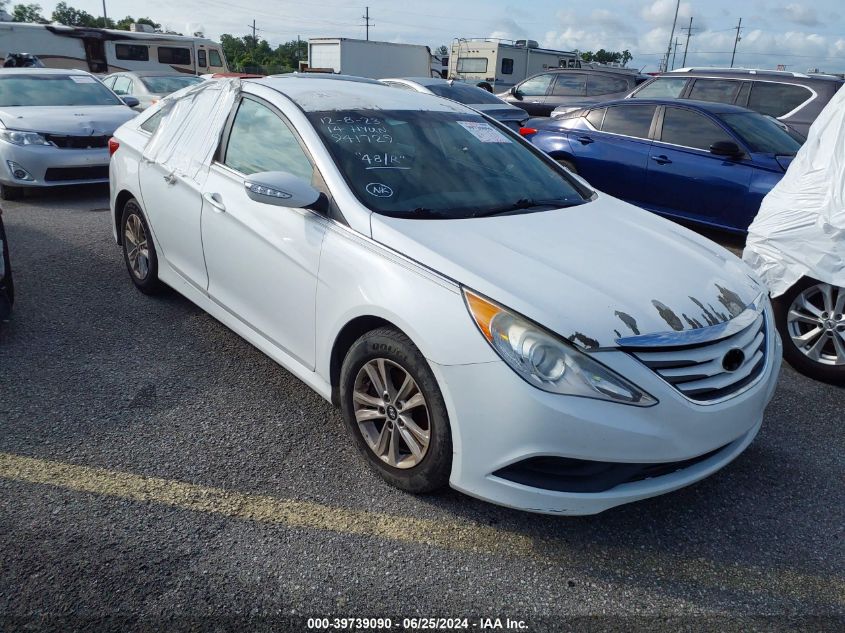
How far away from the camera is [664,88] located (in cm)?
1023

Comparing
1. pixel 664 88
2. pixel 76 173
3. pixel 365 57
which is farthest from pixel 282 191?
Result: pixel 365 57

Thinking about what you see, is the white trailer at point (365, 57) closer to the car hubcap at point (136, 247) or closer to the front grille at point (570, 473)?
the car hubcap at point (136, 247)

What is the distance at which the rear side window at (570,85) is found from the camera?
48.8ft

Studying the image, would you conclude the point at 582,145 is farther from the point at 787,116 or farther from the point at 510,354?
the point at 510,354

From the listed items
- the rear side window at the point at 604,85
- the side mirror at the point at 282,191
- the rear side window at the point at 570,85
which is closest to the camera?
the side mirror at the point at 282,191

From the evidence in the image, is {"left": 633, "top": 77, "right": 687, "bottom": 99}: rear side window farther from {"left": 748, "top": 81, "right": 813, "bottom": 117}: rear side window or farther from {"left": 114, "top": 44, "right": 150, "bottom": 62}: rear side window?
{"left": 114, "top": 44, "right": 150, "bottom": 62}: rear side window

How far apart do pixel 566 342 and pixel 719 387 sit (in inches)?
25.5

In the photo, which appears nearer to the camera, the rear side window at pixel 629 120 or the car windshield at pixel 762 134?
the car windshield at pixel 762 134

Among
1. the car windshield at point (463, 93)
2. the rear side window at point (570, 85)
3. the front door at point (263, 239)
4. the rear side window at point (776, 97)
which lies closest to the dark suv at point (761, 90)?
the rear side window at point (776, 97)

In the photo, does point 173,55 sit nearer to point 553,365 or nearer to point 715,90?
point 715,90

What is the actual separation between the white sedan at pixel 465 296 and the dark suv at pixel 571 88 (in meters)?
11.5

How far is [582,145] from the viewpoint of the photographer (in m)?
7.72

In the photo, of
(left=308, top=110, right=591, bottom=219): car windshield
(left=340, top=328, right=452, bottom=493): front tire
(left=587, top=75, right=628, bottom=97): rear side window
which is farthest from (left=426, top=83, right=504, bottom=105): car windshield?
(left=340, top=328, right=452, bottom=493): front tire

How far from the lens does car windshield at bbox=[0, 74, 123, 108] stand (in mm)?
8703
